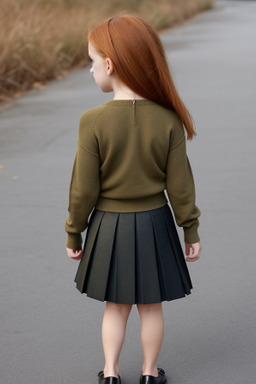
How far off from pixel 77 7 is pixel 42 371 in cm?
1715

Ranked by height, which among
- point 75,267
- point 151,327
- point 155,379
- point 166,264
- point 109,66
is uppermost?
point 109,66

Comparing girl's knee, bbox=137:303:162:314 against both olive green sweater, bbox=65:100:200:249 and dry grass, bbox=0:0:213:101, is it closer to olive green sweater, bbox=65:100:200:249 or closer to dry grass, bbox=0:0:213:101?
olive green sweater, bbox=65:100:200:249

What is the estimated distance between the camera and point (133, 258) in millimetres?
3186

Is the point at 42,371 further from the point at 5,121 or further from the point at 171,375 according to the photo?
the point at 5,121

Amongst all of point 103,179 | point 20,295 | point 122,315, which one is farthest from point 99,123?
point 20,295

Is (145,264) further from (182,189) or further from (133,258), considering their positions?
(182,189)

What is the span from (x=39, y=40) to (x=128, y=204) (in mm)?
10769

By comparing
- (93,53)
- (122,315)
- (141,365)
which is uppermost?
(93,53)

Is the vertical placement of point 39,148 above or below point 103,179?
below

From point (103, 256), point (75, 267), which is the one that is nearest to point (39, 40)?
point (75, 267)

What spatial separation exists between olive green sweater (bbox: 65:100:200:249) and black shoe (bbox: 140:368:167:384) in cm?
64

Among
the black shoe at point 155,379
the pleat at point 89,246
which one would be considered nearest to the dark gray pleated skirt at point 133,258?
the pleat at point 89,246

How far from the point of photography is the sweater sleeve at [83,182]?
9.97ft

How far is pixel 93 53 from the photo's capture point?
3.08 m
